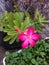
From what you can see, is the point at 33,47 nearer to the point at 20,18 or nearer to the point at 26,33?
the point at 26,33

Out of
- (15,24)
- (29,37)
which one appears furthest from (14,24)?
(29,37)

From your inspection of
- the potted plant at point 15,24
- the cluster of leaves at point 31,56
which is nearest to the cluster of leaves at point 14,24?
the potted plant at point 15,24

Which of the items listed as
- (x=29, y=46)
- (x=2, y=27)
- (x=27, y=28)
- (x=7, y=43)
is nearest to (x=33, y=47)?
(x=29, y=46)

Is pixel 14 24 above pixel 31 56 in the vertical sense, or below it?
above

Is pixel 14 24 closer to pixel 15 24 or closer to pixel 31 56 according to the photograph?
pixel 15 24

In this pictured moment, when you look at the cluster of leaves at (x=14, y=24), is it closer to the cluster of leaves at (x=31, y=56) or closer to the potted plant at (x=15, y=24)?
the potted plant at (x=15, y=24)

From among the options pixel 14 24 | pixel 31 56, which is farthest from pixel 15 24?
pixel 31 56

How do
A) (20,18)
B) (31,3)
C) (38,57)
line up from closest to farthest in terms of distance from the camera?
(38,57) → (20,18) → (31,3)

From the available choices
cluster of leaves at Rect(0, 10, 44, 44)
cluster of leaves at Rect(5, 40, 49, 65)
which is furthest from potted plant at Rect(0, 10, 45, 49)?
cluster of leaves at Rect(5, 40, 49, 65)
